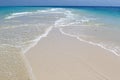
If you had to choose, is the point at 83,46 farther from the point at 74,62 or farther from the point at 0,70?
the point at 0,70

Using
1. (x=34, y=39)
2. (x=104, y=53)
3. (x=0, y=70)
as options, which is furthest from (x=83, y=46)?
(x=0, y=70)

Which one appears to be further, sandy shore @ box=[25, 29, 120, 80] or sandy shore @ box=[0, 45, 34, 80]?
sandy shore @ box=[25, 29, 120, 80]

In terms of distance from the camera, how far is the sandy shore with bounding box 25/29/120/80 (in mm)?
6484

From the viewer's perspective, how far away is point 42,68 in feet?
23.1

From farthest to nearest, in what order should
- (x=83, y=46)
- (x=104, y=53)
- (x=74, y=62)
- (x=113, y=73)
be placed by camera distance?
(x=83, y=46) → (x=104, y=53) → (x=74, y=62) → (x=113, y=73)

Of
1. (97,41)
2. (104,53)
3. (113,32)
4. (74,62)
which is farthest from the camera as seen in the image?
(113,32)

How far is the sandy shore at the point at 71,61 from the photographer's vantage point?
21.3 feet

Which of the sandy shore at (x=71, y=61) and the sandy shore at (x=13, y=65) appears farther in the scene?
the sandy shore at (x=71, y=61)

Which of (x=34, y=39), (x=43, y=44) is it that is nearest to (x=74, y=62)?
(x=43, y=44)

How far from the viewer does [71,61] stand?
7633 millimetres

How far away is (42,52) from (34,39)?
2149 mm

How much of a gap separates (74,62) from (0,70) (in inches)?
103

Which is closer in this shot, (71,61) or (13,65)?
(13,65)

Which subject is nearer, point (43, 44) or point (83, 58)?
point (83, 58)
